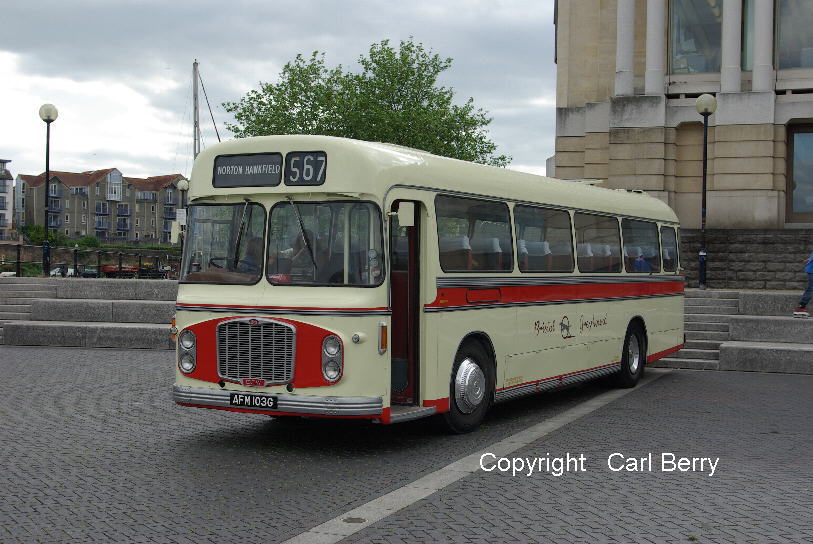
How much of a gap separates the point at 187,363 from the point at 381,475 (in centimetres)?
243

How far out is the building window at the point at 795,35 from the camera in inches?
1479

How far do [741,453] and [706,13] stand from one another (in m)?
32.1

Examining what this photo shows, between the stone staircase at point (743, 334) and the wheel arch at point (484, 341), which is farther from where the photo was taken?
the stone staircase at point (743, 334)

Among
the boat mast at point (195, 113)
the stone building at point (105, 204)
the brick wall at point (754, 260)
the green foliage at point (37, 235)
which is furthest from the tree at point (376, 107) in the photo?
the stone building at point (105, 204)

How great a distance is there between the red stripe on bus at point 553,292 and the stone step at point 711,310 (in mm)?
4638

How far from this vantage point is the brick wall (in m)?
30.1

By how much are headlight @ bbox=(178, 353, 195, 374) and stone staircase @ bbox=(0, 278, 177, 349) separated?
10511 mm

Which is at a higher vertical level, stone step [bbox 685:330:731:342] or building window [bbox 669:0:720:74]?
building window [bbox 669:0:720:74]

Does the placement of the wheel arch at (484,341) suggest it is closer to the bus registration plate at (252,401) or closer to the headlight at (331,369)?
the headlight at (331,369)

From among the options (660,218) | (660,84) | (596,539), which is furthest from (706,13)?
(596,539)

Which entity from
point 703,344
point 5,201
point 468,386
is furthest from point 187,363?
point 5,201

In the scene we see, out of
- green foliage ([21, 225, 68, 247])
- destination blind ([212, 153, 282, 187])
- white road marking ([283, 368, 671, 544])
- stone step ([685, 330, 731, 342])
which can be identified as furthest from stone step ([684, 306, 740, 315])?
green foliage ([21, 225, 68, 247])

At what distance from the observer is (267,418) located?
12.0 metres

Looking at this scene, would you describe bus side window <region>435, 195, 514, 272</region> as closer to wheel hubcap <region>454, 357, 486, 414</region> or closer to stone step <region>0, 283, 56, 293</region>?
wheel hubcap <region>454, 357, 486, 414</region>
